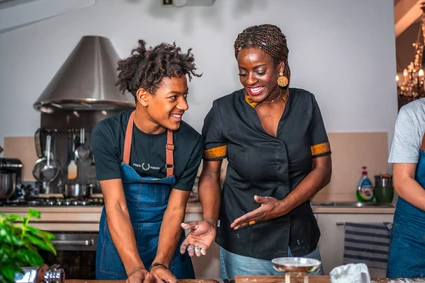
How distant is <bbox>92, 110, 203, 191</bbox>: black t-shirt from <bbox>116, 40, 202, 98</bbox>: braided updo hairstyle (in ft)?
0.53

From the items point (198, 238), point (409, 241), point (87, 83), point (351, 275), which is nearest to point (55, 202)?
point (87, 83)

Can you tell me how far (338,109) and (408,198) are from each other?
6.89 ft

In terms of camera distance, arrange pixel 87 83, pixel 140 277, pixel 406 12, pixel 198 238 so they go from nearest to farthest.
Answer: pixel 140 277
pixel 198 238
pixel 87 83
pixel 406 12

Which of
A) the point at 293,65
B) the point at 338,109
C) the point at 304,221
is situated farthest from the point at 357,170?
the point at 304,221

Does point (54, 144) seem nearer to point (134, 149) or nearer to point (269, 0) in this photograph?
point (269, 0)

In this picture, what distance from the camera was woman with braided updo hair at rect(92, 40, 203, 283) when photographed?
1.91 m

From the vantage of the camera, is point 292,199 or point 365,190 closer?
point 292,199

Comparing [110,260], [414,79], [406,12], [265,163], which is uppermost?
[406,12]

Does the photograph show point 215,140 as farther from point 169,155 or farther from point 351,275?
point 351,275

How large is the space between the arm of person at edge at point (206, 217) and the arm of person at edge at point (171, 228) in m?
0.06

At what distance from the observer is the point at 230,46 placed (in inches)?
159

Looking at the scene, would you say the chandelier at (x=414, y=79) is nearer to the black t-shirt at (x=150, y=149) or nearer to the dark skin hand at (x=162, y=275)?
the black t-shirt at (x=150, y=149)

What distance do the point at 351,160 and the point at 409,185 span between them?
2048 millimetres

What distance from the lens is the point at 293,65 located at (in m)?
3.96
